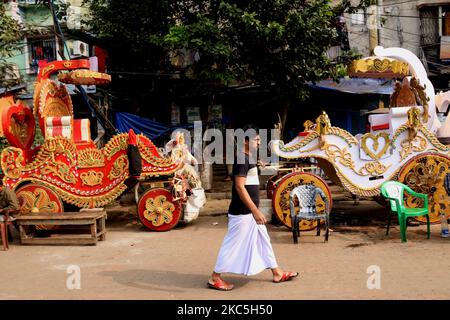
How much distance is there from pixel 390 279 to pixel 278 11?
25.1 ft

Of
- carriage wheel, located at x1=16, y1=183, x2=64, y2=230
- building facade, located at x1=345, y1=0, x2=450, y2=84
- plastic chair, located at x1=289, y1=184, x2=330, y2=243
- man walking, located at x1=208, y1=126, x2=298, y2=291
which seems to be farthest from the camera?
building facade, located at x1=345, y1=0, x2=450, y2=84

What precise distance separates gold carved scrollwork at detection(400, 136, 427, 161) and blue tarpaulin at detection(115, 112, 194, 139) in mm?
8035

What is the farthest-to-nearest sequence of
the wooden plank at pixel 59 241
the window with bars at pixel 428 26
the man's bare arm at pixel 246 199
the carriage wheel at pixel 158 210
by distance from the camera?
the window with bars at pixel 428 26, the carriage wheel at pixel 158 210, the wooden plank at pixel 59 241, the man's bare arm at pixel 246 199

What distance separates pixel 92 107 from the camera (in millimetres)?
13930

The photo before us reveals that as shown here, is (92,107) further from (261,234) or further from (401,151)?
(261,234)

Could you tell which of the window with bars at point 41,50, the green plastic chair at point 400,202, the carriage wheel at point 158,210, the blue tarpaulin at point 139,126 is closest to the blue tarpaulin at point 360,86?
the blue tarpaulin at point 139,126

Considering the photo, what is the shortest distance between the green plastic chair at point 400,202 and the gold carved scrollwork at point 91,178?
16.0 feet

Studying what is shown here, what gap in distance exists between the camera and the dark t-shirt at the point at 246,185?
485 cm

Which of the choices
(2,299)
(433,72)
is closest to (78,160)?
(2,299)

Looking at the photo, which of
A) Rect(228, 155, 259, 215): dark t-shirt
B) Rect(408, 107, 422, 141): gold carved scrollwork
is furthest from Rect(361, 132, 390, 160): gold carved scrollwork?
Rect(228, 155, 259, 215): dark t-shirt

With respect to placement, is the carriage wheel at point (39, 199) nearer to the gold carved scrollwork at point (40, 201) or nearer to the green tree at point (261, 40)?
the gold carved scrollwork at point (40, 201)

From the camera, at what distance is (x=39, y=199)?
8016 millimetres

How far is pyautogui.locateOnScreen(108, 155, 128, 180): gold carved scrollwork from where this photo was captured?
8320 mm

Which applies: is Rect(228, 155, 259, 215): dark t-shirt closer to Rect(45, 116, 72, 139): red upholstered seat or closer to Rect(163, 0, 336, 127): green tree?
Rect(45, 116, 72, 139): red upholstered seat
